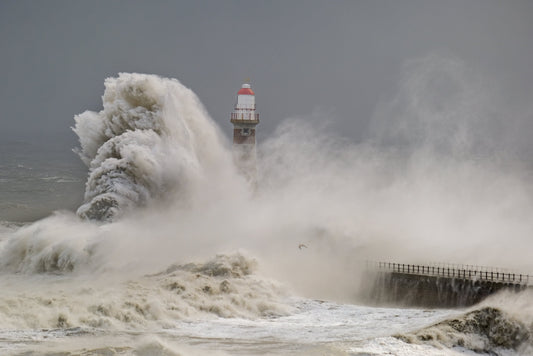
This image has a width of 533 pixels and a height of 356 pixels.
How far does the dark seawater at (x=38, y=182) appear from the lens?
4902 cm

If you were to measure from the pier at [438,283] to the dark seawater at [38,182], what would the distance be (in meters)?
22.9

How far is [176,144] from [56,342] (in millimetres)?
16337

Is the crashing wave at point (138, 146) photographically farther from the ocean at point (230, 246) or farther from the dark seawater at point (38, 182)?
the dark seawater at point (38, 182)

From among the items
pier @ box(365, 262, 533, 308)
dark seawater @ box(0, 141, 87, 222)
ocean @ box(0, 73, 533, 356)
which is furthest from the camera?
dark seawater @ box(0, 141, 87, 222)

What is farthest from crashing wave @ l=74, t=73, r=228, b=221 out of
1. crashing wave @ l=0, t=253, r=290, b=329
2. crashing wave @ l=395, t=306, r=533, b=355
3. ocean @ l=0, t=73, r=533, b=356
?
crashing wave @ l=395, t=306, r=533, b=355

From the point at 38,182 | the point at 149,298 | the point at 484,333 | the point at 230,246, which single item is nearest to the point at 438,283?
the point at 484,333

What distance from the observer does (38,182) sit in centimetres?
6500

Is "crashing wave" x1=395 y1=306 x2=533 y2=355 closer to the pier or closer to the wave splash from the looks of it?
the wave splash

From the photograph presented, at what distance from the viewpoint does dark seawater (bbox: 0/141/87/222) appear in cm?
4902

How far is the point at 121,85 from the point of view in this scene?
35281mm

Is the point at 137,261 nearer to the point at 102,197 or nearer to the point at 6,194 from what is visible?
the point at 102,197

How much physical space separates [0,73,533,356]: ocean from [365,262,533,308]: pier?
528mm

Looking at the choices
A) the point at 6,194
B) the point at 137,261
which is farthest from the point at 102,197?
the point at 6,194

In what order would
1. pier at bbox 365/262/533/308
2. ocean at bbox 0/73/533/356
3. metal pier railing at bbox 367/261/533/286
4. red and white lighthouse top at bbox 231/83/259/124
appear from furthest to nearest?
1. red and white lighthouse top at bbox 231/83/259/124
2. metal pier railing at bbox 367/261/533/286
3. pier at bbox 365/262/533/308
4. ocean at bbox 0/73/533/356
